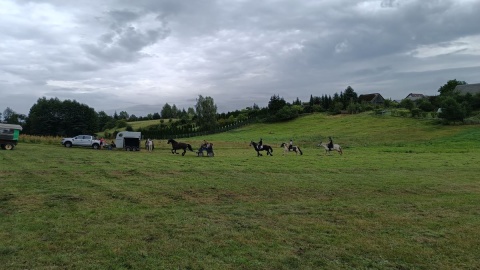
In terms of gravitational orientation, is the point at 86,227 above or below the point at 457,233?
above

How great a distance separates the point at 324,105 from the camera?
4208 inches

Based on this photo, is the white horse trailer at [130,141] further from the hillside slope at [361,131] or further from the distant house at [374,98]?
the distant house at [374,98]

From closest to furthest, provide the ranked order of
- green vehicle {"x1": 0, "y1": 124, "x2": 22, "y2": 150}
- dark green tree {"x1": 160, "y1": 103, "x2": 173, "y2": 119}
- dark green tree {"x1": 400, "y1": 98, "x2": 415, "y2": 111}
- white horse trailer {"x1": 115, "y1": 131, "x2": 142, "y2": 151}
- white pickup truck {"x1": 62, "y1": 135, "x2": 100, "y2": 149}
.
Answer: green vehicle {"x1": 0, "y1": 124, "x2": 22, "y2": 150} < white horse trailer {"x1": 115, "y1": 131, "x2": 142, "y2": 151} < white pickup truck {"x1": 62, "y1": 135, "x2": 100, "y2": 149} < dark green tree {"x1": 400, "y1": 98, "x2": 415, "y2": 111} < dark green tree {"x1": 160, "y1": 103, "x2": 173, "y2": 119}

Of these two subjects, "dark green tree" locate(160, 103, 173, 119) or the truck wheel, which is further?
"dark green tree" locate(160, 103, 173, 119)

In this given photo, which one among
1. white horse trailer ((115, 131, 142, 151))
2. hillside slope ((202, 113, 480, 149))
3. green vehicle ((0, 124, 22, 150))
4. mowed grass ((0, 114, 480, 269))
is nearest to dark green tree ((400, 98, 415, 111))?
hillside slope ((202, 113, 480, 149))

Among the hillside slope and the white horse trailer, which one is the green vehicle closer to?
the white horse trailer

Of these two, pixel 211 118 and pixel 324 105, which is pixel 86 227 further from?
pixel 324 105

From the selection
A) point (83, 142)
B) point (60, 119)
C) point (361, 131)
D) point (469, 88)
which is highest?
point (469, 88)

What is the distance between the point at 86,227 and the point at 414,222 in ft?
24.8

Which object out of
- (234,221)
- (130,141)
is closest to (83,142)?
(130,141)

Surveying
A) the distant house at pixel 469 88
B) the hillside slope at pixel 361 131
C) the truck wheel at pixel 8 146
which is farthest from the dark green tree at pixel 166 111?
the truck wheel at pixel 8 146

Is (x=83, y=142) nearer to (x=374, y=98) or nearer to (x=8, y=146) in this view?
(x=8, y=146)

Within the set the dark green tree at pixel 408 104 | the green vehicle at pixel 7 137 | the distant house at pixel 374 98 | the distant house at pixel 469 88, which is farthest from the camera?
the distant house at pixel 374 98

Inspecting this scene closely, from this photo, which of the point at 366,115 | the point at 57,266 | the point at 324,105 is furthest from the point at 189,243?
the point at 324,105
